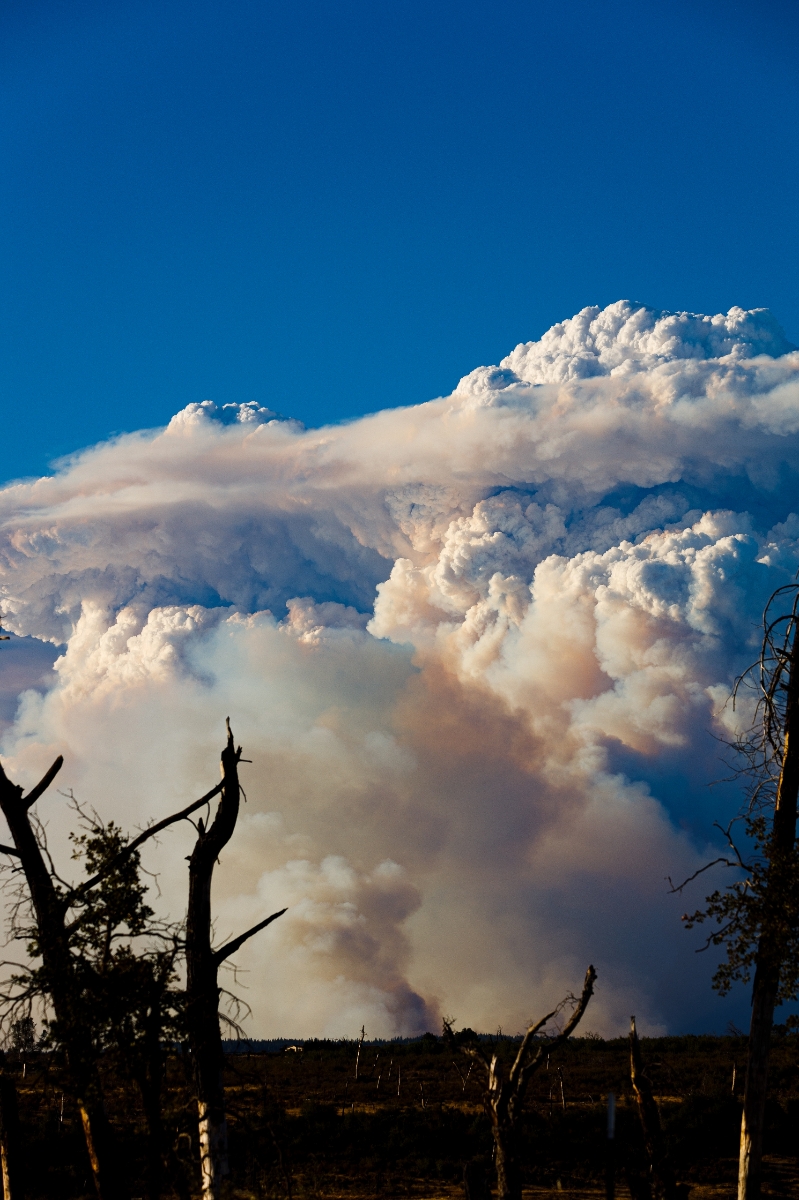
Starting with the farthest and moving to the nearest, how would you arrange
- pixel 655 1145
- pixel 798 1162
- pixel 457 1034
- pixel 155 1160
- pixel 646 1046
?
pixel 646 1046, pixel 798 1162, pixel 457 1034, pixel 655 1145, pixel 155 1160

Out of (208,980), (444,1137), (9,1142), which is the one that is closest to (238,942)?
(208,980)

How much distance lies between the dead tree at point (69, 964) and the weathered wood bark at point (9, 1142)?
173 inches

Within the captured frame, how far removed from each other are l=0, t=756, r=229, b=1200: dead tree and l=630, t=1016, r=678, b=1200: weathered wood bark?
10125 millimetres

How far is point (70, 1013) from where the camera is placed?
1291 cm

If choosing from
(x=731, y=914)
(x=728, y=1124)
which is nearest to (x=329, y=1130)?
(x=728, y=1124)

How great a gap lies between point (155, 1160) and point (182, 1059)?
4.08ft

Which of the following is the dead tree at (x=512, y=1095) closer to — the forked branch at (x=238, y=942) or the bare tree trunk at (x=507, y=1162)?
the bare tree trunk at (x=507, y=1162)

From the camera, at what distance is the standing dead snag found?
13.0 metres

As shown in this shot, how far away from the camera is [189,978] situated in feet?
45.0

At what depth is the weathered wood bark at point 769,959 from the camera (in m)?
15.7

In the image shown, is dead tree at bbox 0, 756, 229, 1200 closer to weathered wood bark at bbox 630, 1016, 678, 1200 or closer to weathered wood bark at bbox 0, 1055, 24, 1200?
weathered wood bark at bbox 0, 1055, 24, 1200

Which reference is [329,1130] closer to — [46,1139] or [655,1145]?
[46,1139]

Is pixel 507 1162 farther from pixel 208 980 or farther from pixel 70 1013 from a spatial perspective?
pixel 70 1013

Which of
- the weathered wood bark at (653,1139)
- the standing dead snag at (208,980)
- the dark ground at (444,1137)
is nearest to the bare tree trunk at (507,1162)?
the weathered wood bark at (653,1139)
